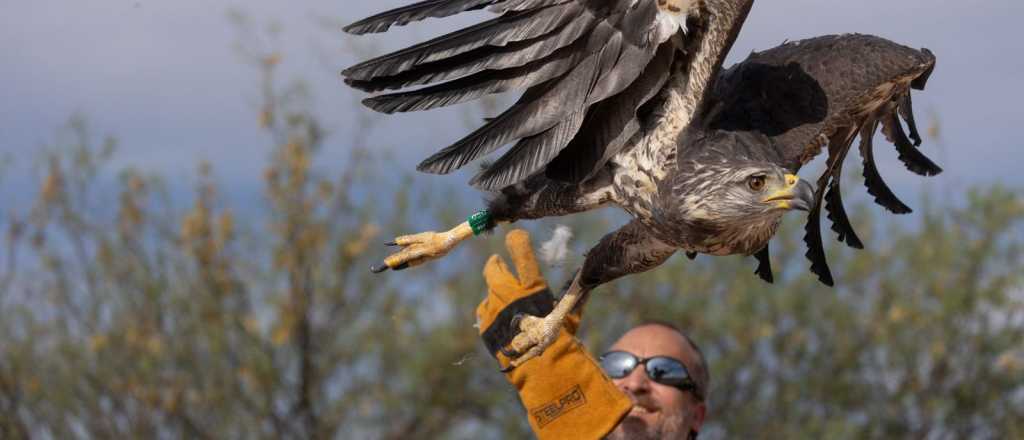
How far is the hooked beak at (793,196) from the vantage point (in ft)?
8.79

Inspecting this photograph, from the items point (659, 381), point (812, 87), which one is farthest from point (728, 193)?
point (659, 381)

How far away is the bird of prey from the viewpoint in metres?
2.78

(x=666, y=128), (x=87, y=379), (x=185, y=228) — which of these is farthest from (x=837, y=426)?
(x=666, y=128)

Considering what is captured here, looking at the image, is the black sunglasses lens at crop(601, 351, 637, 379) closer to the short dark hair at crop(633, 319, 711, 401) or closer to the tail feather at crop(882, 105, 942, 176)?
the short dark hair at crop(633, 319, 711, 401)

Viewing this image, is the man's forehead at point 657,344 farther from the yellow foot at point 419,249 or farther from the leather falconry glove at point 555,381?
the yellow foot at point 419,249

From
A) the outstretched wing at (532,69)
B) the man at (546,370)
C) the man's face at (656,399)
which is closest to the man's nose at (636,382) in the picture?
the man's face at (656,399)

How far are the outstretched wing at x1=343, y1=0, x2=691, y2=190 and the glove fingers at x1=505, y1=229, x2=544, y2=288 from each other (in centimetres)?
71

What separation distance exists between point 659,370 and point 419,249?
1.19 meters

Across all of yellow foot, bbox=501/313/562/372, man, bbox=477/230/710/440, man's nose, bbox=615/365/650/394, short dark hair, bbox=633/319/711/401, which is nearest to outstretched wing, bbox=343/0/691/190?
yellow foot, bbox=501/313/562/372

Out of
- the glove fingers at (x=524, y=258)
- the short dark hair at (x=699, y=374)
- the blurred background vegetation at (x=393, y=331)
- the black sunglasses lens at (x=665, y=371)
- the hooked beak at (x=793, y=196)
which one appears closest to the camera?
the hooked beak at (x=793, y=196)

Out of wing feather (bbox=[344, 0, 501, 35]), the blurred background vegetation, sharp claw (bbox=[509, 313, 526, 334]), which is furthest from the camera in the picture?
the blurred background vegetation

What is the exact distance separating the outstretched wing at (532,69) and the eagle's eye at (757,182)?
0.34 m

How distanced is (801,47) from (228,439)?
25.6 ft

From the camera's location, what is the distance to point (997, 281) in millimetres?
9656
